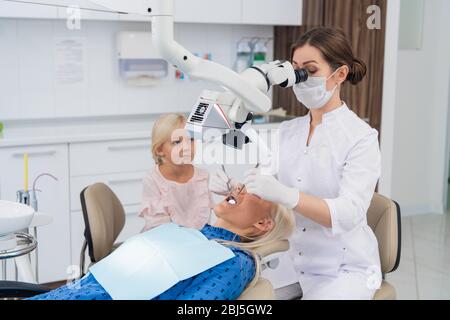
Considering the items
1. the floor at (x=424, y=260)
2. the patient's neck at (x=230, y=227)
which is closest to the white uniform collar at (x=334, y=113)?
the patient's neck at (x=230, y=227)

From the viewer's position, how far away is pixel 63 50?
318cm

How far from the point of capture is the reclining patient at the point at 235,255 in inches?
53.9

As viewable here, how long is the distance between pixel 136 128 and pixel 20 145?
2.18 ft

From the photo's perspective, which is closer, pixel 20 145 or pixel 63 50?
pixel 20 145

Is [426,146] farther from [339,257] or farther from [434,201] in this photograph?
[339,257]

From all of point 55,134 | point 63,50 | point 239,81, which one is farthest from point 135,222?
point 239,81

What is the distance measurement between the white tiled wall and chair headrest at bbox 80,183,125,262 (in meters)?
→ 1.31

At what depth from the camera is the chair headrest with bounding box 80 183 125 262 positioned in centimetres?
191

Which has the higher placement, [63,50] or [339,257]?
[63,50]

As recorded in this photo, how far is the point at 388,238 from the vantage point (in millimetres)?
1623

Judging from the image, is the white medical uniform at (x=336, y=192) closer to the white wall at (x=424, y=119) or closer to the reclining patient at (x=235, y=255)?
the reclining patient at (x=235, y=255)

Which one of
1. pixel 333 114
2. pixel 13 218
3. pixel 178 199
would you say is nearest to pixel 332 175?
pixel 333 114

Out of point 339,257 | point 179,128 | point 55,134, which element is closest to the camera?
point 339,257

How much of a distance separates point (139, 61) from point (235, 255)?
2.10m
